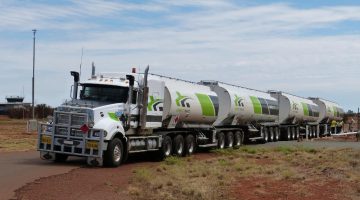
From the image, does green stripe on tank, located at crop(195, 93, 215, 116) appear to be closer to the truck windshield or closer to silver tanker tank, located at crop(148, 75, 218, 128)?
silver tanker tank, located at crop(148, 75, 218, 128)

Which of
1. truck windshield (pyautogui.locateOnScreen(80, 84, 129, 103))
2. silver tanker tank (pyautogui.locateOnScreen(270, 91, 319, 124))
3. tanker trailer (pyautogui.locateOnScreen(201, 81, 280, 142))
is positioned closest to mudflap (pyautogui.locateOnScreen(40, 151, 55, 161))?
truck windshield (pyautogui.locateOnScreen(80, 84, 129, 103))

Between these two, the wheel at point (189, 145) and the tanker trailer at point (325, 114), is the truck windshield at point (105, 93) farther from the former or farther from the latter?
the tanker trailer at point (325, 114)

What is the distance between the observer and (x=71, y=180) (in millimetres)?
15117

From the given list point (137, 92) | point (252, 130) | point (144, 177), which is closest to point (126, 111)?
point (137, 92)

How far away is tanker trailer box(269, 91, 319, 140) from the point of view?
4512 cm

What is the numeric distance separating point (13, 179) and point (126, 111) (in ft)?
19.9

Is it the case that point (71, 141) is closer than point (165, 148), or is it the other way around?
point (71, 141)

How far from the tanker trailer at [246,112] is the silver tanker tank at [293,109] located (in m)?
1.76

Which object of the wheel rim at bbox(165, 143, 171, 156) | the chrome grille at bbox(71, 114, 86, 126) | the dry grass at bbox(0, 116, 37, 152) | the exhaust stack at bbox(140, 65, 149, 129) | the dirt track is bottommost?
the dirt track

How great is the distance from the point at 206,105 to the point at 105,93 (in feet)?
26.5

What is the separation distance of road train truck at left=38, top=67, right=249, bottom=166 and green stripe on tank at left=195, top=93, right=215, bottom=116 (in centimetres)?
105

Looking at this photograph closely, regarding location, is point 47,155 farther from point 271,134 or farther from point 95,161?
point 271,134

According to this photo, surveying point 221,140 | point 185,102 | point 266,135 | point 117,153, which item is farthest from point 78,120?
point 266,135

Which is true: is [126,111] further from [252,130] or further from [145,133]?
[252,130]
